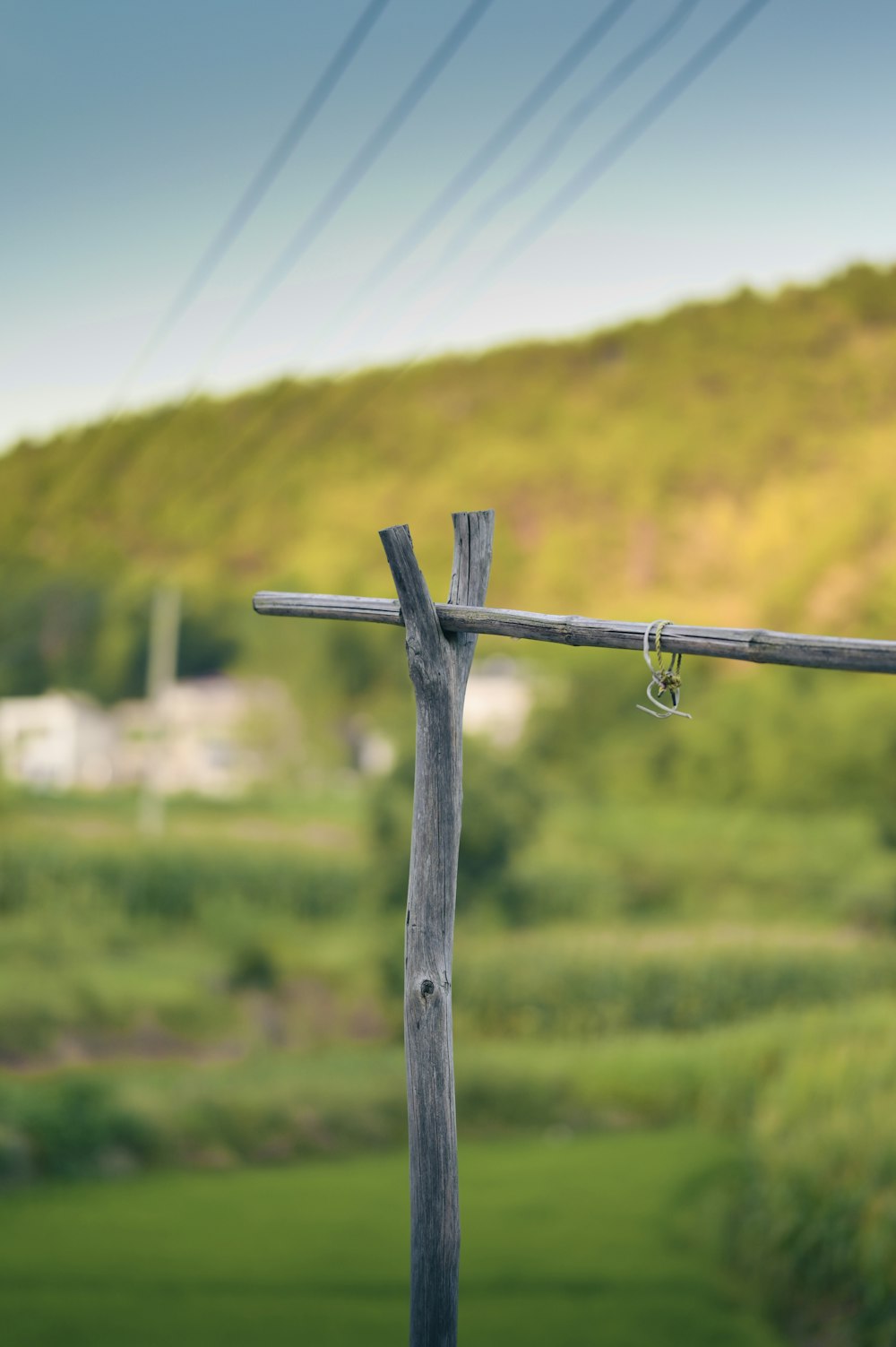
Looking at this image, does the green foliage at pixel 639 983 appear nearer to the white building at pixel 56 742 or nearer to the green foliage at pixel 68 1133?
the green foliage at pixel 68 1133

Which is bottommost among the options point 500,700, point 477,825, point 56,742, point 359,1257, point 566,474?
point 359,1257

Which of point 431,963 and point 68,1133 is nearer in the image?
point 431,963

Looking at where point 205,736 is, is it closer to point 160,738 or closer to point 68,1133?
point 160,738

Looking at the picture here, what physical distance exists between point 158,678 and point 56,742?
1.37 metres

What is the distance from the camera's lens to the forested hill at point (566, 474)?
14289mm

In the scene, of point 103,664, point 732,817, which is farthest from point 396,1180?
point 103,664

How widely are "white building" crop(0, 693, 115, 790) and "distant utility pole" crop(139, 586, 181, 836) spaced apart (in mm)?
506

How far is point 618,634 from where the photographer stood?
1912mm

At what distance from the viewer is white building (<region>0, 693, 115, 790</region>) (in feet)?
41.8

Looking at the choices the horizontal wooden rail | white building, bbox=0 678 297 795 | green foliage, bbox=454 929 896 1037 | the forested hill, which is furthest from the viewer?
the forested hill

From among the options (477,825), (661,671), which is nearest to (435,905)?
(661,671)

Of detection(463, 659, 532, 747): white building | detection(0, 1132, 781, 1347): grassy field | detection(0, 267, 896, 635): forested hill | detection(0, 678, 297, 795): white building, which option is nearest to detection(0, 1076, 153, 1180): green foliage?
detection(0, 1132, 781, 1347): grassy field

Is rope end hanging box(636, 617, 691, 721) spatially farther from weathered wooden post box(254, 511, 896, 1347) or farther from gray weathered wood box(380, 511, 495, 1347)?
gray weathered wood box(380, 511, 495, 1347)

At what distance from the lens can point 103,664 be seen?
13453 mm
